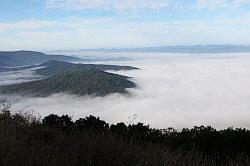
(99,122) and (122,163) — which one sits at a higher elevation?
(122,163)

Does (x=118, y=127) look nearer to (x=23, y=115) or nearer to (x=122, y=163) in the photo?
(x=23, y=115)

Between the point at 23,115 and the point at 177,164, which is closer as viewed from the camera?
the point at 177,164

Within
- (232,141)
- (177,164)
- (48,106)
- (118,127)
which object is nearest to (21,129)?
(177,164)

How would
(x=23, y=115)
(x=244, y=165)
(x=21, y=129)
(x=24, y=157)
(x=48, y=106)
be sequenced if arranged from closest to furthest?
1. (x=24, y=157)
2. (x=244, y=165)
3. (x=21, y=129)
4. (x=23, y=115)
5. (x=48, y=106)

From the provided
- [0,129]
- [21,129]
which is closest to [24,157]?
[0,129]

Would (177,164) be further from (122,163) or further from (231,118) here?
(231,118)

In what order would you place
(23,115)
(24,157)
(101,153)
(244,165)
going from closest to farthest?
1. (24,157)
2. (101,153)
3. (244,165)
4. (23,115)

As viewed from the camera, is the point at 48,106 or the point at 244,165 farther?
the point at 48,106

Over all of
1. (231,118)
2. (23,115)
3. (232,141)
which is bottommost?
(231,118)

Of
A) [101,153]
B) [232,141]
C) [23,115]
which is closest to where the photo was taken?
[101,153]
